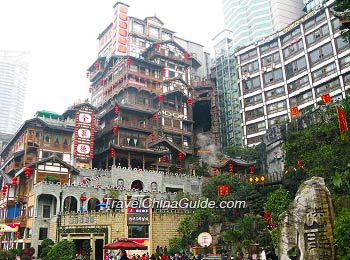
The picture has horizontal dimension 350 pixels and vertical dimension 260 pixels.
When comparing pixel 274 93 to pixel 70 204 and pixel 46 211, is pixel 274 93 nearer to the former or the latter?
pixel 70 204

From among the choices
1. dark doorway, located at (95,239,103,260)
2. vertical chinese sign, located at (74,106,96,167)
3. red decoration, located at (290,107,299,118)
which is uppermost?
red decoration, located at (290,107,299,118)

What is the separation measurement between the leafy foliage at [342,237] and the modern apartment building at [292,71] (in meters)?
41.0

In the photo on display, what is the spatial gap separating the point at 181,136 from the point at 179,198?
1997 centimetres

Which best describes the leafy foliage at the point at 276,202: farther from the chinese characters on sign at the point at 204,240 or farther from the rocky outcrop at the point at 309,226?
the rocky outcrop at the point at 309,226

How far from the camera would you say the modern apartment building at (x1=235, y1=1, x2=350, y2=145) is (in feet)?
165

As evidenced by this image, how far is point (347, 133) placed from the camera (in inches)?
901

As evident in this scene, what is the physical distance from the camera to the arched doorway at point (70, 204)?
39.9 metres

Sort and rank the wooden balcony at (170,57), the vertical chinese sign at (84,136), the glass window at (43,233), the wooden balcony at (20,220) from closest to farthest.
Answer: the glass window at (43,233)
the wooden balcony at (20,220)
the vertical chinese sign at (84,136)
the wooden balcony at (170,57)

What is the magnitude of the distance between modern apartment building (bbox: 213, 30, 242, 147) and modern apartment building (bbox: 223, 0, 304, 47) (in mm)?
5553

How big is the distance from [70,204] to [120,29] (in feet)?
118

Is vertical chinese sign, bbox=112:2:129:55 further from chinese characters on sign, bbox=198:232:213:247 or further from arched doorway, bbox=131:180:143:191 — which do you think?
chinese characters on sign, bbox=198:232:213:247

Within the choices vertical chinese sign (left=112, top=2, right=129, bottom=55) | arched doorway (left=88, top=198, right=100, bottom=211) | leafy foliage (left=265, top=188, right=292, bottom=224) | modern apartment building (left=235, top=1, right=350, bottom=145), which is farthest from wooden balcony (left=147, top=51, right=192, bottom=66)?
leafy foliage (left=265, top=188, right=292, bottom=224)

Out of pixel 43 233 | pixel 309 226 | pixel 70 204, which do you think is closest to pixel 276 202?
pixel 309 226

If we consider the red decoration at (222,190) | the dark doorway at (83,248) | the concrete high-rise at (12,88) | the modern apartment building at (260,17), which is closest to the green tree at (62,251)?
the dark doorway at (83,248)
